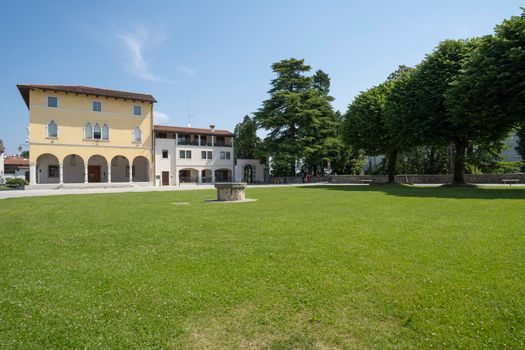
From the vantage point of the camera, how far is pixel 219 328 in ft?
12.3

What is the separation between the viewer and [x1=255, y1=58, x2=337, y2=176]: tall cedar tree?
165ft

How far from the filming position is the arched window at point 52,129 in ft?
138

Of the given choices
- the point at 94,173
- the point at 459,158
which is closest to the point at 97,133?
the point at 94,173

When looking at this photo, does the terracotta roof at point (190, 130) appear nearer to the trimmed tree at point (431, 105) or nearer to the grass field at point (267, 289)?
the trimmed tree at point (431, 105)

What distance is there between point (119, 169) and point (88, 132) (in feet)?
25.2

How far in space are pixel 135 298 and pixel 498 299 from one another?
4829 mm

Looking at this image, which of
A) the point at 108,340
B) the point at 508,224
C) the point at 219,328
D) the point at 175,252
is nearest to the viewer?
the point at 108,340

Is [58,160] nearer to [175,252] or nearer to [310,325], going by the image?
[175,252]

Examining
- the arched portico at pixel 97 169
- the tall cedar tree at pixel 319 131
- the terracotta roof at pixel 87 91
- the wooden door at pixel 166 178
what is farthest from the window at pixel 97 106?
the tall cedar tree at pixel 319 131

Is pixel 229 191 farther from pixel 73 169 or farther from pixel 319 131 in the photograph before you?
pixel 73 169

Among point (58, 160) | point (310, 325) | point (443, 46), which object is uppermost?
point (443, 46)

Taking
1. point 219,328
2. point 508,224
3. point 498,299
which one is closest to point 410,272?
point 498,299

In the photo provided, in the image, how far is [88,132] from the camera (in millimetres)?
44344

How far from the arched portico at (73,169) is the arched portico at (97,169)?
1.04 m
